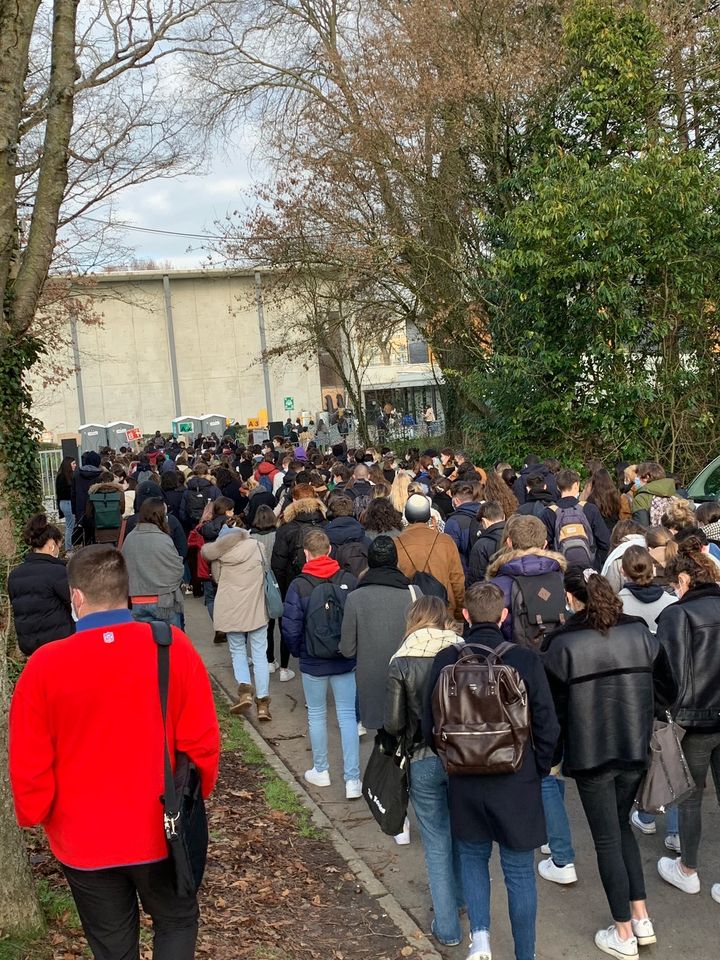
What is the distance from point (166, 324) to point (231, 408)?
569cm

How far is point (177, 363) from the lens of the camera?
53281 millimetres

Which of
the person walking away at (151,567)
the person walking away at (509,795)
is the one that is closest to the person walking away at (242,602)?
the person walking away at (151,567)

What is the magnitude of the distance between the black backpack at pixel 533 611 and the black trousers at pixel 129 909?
3.13 meters

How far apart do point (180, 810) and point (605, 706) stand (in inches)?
85.8

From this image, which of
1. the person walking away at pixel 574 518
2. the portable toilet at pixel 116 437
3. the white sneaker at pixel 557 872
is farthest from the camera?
the portable toilet at pixel 116 437

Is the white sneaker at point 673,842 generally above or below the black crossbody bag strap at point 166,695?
below

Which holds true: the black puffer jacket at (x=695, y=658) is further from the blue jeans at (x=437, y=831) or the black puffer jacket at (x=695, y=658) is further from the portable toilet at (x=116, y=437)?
the portable toilet at (x=116, y=437)

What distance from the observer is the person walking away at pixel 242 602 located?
8578 mm

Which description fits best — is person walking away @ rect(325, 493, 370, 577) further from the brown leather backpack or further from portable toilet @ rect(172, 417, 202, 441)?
portable toilet @ rect(172, 417, 202, 441)

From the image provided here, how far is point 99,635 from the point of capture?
3379 millimetres

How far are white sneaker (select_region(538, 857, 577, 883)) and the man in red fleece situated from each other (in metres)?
2.77

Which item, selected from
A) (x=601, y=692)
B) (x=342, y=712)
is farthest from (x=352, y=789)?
(x=601, y=692)

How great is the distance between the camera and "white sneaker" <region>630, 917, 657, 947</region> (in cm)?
482

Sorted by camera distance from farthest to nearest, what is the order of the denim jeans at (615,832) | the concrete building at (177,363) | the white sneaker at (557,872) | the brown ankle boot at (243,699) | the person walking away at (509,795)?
the concrete building at (177,363)
the brown ankle boot at (243,699)
the white sneaker at (557,872)
the denim jeans at (615,832)
the person walking away at (509,795)
